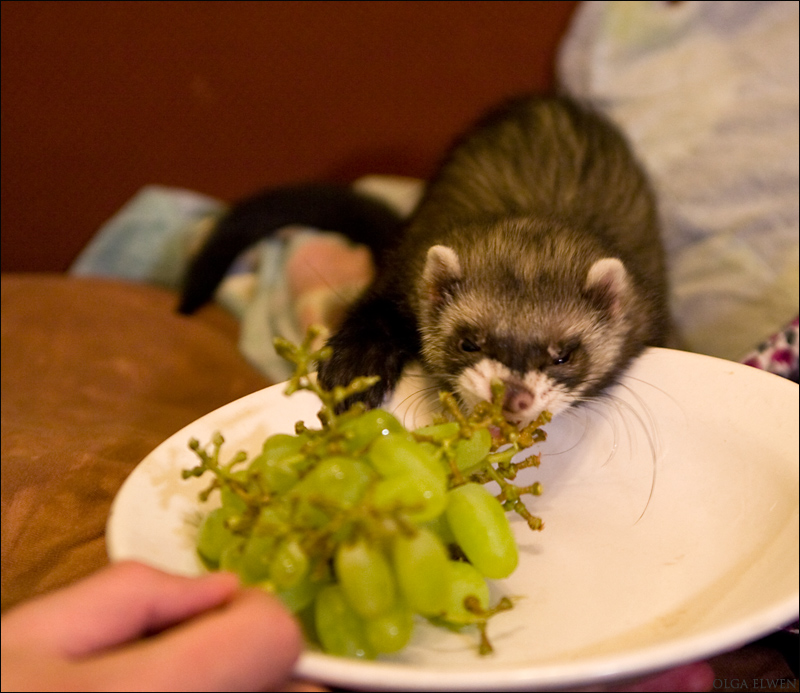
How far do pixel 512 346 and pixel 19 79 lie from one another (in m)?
1.33

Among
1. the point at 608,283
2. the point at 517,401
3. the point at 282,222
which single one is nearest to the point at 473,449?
the point at 517,401

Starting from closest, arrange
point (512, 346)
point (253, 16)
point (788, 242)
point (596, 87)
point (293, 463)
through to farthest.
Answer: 1. point (293, 463)
2. point (512, 346)
3. point (788, 242)
4. point (596, 87)
5. point (253, 16)

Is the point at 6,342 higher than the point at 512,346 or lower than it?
lower

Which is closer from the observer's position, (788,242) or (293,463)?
(293,463)

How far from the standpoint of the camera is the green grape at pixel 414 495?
1.72ft

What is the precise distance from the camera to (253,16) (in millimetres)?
1592

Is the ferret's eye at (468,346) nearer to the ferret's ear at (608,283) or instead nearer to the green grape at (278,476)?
the ferret's ear at (608,283)

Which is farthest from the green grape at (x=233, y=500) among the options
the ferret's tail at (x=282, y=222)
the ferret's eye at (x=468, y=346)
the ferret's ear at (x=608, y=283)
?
the ferret's tail at (x=282, y=222)

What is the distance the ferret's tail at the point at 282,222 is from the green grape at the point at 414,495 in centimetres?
94

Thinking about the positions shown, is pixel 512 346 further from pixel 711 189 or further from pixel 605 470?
pixel 711 189

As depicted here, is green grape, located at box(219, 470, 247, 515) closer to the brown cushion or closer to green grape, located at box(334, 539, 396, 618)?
green grape, located at box(334, 539, 396, 618)

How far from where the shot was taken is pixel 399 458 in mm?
557

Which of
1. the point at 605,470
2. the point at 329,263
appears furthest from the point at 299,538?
the point at 329,263

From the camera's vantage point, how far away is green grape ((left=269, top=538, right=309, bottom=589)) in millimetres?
522
